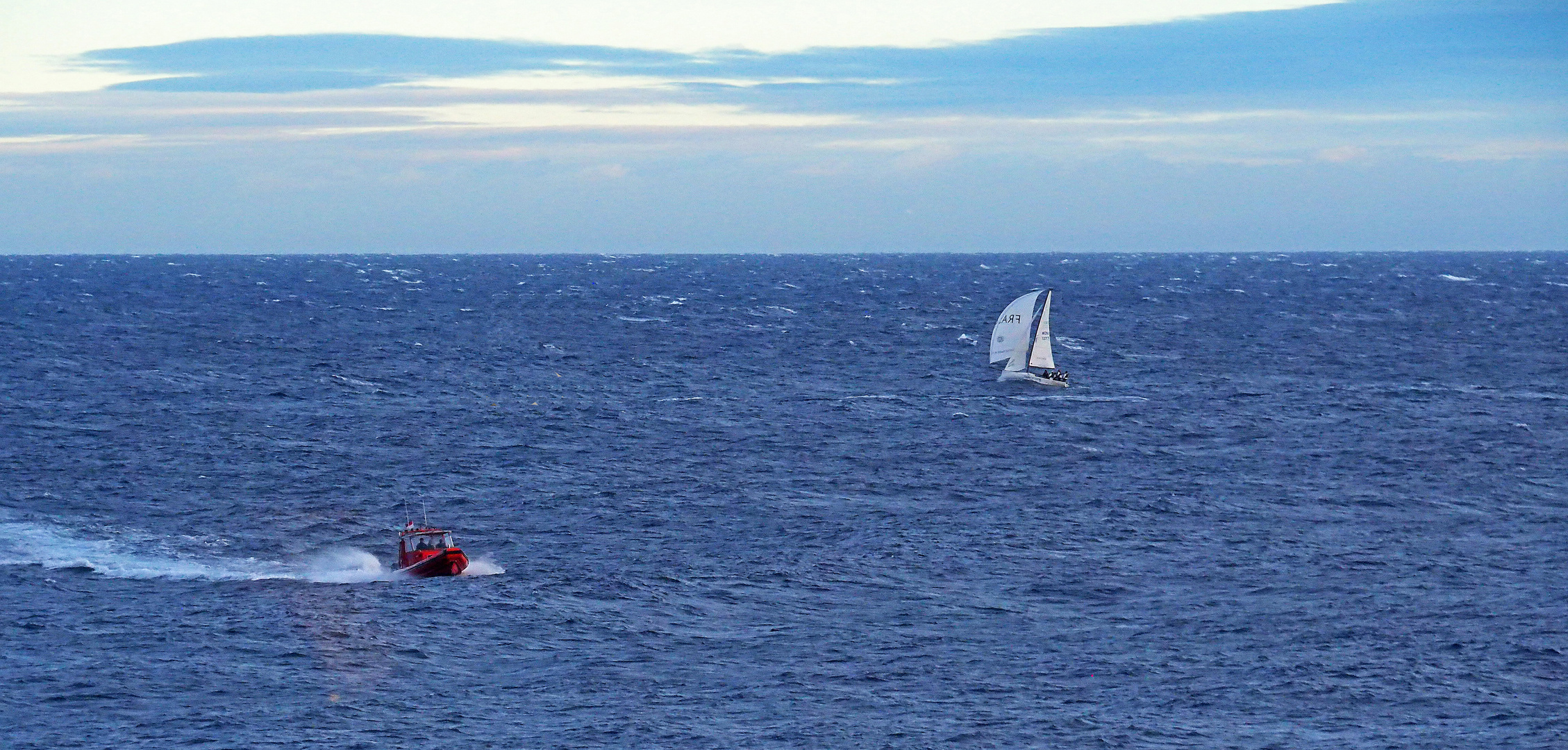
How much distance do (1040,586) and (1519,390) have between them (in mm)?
69106

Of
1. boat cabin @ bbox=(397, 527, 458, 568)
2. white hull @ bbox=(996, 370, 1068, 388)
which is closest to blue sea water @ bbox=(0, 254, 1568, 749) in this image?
boat cabin @ bbox=(397, 527, 458, 568)

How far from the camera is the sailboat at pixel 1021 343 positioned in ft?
392

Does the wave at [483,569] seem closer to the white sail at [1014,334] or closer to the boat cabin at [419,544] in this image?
the boat cabin at [419,544]

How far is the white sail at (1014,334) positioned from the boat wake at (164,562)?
224 ft

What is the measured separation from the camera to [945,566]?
193ft

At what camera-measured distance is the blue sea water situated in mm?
42969

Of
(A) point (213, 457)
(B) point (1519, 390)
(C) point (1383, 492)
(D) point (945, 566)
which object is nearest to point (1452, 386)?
(B) point (1519, 390)

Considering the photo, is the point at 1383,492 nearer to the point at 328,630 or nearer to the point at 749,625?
the point at 749,625

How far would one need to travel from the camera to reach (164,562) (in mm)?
59094

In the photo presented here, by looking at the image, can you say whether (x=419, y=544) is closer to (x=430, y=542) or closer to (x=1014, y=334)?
(x=430, y=542)

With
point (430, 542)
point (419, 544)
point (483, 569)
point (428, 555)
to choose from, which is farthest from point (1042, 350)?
point (428, 555)

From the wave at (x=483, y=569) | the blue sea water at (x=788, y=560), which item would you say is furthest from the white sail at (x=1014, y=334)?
the wave at (x=483, y=569)

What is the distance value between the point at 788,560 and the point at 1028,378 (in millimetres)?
60684

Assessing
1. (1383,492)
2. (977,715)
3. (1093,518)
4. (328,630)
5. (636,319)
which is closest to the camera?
(977,715)
